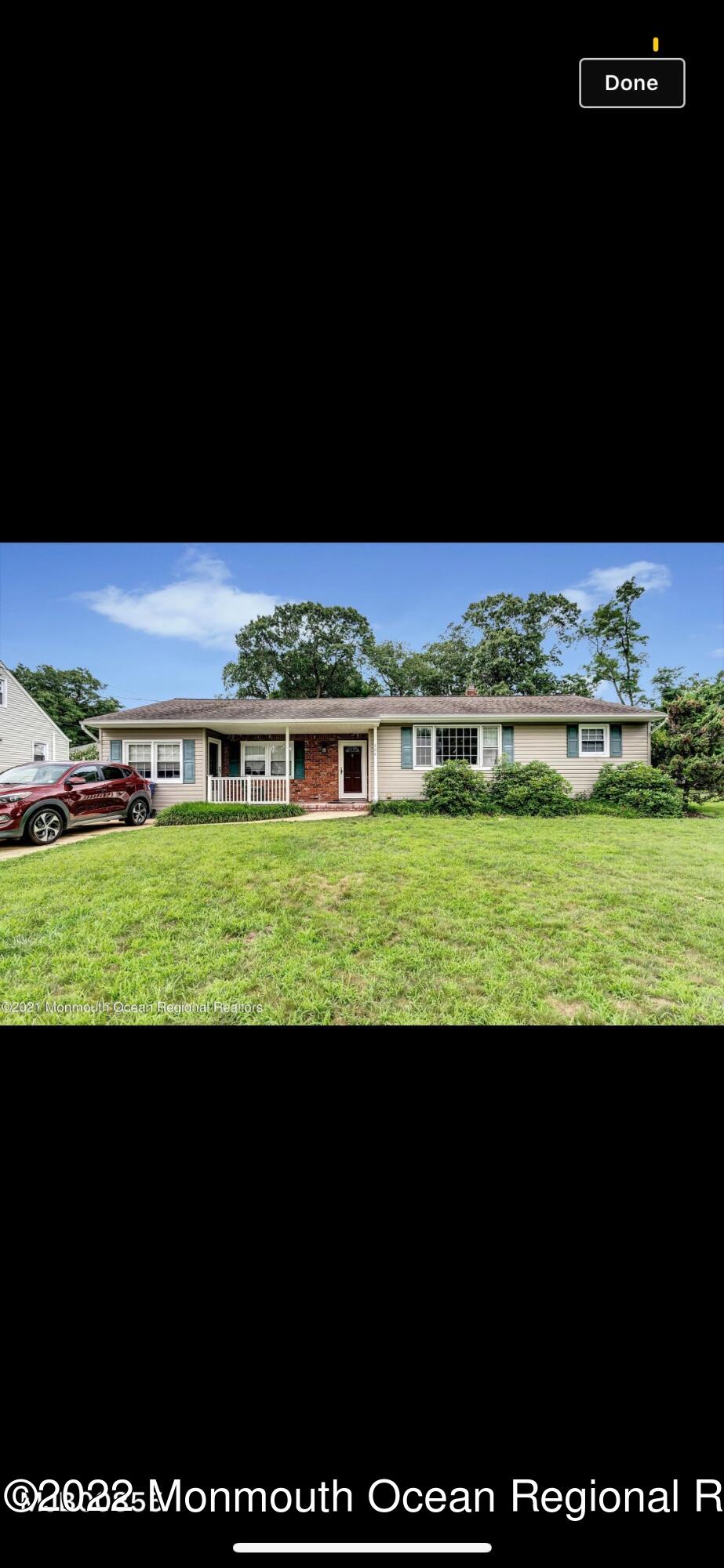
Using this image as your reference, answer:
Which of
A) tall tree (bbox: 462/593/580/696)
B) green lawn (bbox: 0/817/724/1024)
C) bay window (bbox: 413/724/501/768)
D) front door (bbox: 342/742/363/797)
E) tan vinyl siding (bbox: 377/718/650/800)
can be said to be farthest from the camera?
front door (bbox: 342/742/363/797)

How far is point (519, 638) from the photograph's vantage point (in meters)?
2.37

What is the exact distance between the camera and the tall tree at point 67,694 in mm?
Result: 2064

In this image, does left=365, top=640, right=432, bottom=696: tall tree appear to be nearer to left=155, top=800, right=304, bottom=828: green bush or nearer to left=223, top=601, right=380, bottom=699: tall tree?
left=223, top=601, right=380, bottom=699: tall tree

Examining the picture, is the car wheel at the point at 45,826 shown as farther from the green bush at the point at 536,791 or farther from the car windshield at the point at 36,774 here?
the green bush at the point at 536,791

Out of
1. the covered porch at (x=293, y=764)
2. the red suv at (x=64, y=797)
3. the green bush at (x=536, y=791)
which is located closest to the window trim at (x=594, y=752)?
the green bush at (x=536, y=791)

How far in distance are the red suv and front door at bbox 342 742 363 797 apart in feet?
3.34

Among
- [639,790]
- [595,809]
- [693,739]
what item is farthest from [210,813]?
[693,739]

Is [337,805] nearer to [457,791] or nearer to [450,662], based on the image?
[457,791]

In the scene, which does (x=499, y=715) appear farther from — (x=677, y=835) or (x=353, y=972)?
(x=353, y=972)

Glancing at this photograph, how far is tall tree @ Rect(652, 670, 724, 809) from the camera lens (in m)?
2.32

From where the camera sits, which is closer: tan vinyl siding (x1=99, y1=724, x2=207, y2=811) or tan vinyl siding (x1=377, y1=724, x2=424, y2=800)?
tan vinyl siding (x1=99, y1=724, x2=207, y2=811)
